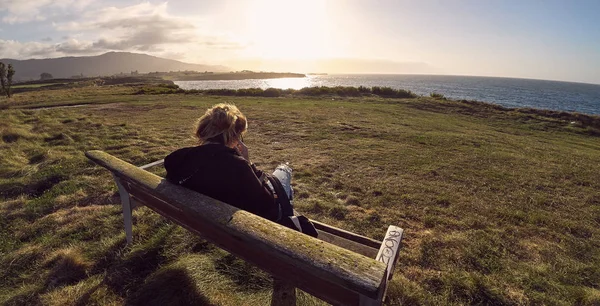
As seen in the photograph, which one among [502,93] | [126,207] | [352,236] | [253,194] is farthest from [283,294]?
[502,93]

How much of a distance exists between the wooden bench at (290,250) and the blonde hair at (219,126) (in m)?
0.49

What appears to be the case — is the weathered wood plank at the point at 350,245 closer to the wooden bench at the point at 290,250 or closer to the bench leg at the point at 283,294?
the wooden bench at the point at 290,250

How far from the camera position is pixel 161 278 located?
9.70 feet

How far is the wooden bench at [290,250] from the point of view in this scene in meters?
1.35

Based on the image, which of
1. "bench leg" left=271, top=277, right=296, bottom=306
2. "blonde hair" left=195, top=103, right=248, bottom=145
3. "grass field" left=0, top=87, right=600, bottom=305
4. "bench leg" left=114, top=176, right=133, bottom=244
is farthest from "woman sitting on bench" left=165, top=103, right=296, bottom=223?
"bench leg" left=114, top=176, right=133, bottom=244

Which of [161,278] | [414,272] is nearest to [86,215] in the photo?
[161,278]

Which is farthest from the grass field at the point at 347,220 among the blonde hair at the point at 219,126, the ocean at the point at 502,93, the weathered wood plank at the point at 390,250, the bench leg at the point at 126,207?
the ocean at the point at 502,93

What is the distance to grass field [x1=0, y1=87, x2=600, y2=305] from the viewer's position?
3023mm

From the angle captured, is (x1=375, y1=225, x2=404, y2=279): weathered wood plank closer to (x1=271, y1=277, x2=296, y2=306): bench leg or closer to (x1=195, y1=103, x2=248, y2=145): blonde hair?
(x1=271, y1=277, x2=296, y2=306): bench leg

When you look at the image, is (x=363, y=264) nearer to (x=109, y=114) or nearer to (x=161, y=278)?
(x=161, y=278)

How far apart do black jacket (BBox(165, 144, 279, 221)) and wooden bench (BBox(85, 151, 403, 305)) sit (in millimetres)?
131

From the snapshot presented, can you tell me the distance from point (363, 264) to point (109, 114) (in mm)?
17035

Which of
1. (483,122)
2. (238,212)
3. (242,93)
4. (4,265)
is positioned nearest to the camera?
(238,212)

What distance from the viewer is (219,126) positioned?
2.53 meters
